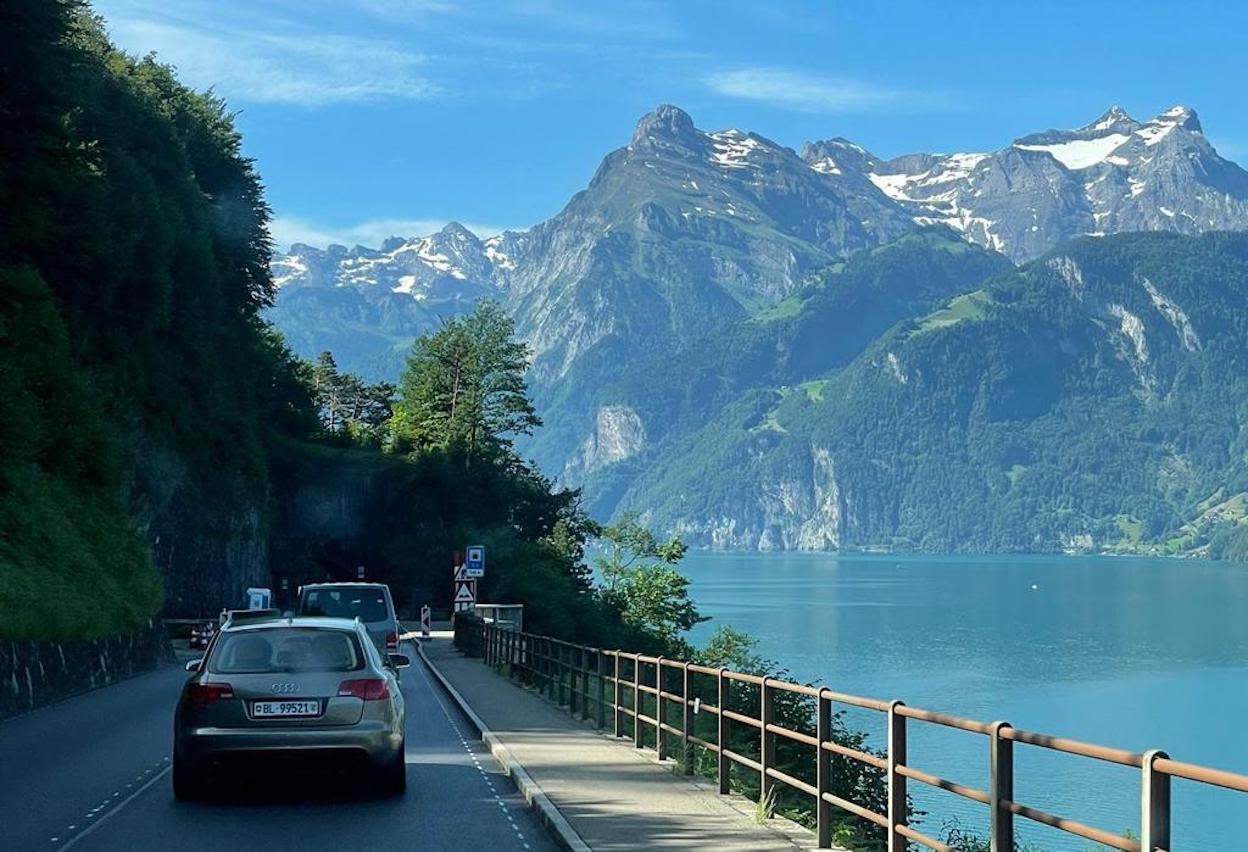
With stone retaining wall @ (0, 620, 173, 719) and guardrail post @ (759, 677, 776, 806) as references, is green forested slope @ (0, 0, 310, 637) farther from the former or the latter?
guardrail post @ (759, 677, 776, 806)

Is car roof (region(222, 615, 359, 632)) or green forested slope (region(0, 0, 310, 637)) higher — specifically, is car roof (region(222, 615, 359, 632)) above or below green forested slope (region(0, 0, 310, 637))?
below

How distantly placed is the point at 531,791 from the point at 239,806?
8.02 feet

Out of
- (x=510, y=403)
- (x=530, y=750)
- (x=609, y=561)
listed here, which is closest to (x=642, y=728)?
(x=530, y=750)

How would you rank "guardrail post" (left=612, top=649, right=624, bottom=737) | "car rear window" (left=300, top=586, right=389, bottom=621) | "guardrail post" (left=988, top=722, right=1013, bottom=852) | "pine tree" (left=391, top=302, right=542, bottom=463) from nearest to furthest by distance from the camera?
"guardrail post" (left=988, top=722, right=1013, bottom=852)
"guardrail post" (left=612, top=649, right=624, bottom=737)
"car rear window" (left=300, top=586, right=389, bottom=621)
"pine tree" (left=391, top=302, right=542, bottom=463)

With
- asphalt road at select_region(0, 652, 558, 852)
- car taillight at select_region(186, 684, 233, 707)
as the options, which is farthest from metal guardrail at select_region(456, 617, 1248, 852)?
car taillight at select_region(186, 684, 233, 707)

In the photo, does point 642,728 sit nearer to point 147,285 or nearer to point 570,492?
point 147,285

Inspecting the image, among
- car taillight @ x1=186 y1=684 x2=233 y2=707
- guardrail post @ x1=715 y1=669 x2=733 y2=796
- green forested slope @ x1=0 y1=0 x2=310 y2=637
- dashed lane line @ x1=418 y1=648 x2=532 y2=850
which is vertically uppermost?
green forested slope @ x1=0 y1=0 x2=310 y2=637

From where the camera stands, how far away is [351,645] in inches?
590

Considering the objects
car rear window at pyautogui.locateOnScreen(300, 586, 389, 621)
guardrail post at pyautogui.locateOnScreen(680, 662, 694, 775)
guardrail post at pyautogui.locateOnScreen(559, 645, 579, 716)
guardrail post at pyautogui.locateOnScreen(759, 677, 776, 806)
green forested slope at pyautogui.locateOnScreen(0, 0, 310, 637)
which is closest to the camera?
guardrail post at pyautogui.locateOnScreen(759, 677, 776, 806)

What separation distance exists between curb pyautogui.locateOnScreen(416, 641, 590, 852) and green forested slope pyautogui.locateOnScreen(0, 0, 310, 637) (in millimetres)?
7852

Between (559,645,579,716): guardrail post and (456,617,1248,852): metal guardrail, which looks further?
(559,645,579,716): guardrail post

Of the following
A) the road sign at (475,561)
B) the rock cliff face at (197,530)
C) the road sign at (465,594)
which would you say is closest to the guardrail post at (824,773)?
the road sign at (475,561)

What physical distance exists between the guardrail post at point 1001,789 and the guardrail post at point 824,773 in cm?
264

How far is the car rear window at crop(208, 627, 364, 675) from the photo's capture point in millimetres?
14648
